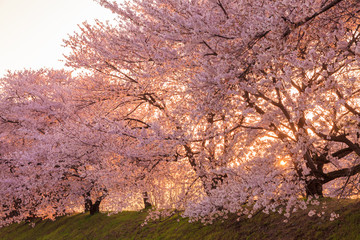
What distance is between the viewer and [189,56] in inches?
279

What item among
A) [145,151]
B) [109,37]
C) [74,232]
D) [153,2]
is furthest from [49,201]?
[153,2]

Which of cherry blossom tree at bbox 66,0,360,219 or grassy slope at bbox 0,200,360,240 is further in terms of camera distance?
grassy slope at bbox 0,200,360,240

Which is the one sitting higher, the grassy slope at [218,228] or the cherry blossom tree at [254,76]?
the cherry blossom tree at [254,76]

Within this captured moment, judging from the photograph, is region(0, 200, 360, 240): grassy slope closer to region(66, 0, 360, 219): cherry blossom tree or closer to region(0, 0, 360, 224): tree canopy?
region(0, 0, 360, 224): tree canopy

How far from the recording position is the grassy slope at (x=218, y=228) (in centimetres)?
691

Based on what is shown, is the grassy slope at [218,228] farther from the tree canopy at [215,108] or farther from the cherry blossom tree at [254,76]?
the cherry blossom tree at [254,76]

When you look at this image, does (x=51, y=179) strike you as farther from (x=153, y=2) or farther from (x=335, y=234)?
(x=335, y=234)

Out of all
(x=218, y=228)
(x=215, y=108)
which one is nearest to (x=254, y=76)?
(x=215, y=108)

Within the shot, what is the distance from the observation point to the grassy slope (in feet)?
22.7

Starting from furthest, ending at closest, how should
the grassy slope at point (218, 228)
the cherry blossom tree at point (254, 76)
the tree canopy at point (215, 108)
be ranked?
the grassy slope at point (218, 228) < the tree canopy at point (215, 108) < the cherry blossom tree at point (254, 76)

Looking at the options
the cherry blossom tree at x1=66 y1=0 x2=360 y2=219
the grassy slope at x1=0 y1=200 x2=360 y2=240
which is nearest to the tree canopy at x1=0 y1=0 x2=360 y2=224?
the cherry blossom tree at x1=66 y1=0 x2=360 y2=219

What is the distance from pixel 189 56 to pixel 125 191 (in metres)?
6.13

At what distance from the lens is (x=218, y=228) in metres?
9.66

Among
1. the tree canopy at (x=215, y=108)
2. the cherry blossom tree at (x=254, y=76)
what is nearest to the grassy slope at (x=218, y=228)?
the tree canopy at (x=215, y=108)
